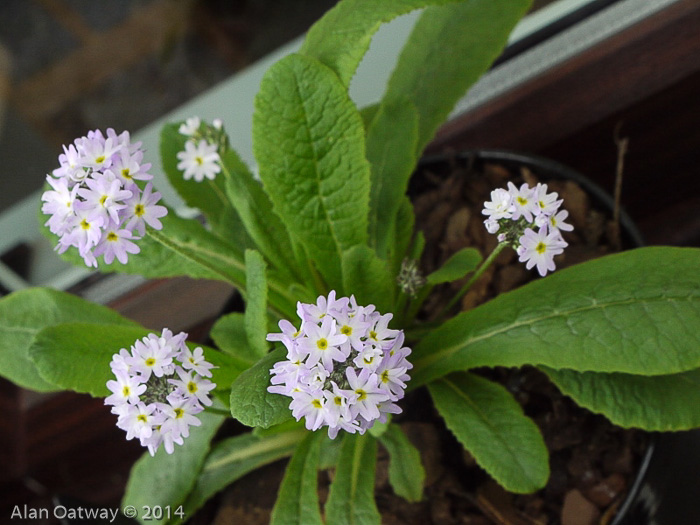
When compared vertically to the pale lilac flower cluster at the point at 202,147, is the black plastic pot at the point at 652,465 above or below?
below

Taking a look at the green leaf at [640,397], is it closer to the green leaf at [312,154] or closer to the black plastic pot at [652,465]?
the black plastic pot at [652,465]

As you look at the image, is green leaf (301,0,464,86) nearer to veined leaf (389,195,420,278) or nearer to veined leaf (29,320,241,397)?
veined leaf (389,195,420,278)

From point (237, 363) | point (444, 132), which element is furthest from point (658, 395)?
point (444, 132)

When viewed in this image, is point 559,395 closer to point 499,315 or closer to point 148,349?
point 499,315

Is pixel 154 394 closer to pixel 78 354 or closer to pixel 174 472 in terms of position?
pixel 78 354

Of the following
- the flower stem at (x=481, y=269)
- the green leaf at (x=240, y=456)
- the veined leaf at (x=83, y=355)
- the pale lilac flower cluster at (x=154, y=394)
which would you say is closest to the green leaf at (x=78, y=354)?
the veined leaf at (x=83, y=355)

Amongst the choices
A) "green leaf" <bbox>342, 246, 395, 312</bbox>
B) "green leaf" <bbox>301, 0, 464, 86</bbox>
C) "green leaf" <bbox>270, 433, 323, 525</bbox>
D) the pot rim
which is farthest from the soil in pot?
"green leaf" <bbox>301, 0, 464, 86</bbox>
